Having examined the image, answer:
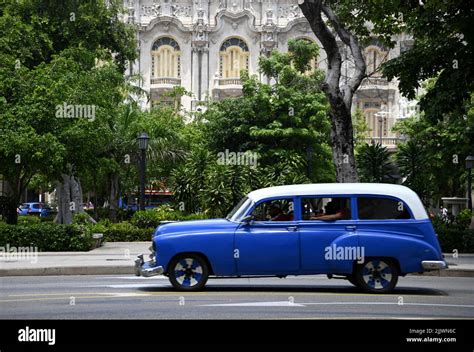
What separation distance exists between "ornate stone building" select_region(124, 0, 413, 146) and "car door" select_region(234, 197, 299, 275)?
5258 centimetres

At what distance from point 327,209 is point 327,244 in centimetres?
67

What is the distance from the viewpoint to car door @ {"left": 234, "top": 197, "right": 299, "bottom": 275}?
14.0 m

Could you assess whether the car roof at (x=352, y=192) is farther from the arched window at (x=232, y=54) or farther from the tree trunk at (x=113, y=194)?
the arched window at (x=232, y=54)

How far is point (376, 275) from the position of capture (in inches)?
556

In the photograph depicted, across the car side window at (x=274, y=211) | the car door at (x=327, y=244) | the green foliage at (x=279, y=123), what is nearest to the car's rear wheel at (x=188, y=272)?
the car side window at (x=274, y=211)

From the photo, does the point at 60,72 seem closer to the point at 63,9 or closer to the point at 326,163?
the point at 63,9

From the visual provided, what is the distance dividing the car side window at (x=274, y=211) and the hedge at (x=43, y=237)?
12.7m

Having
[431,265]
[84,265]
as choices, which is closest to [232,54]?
[84,265]

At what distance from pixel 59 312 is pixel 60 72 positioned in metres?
19.7

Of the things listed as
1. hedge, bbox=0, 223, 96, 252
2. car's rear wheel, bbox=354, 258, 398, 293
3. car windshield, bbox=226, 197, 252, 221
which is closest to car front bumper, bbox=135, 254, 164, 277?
car windshield, bbox=226, 197, 252, 221

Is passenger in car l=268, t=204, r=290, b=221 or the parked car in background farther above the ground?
the parked car in background

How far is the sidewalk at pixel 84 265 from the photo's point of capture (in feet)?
62.3

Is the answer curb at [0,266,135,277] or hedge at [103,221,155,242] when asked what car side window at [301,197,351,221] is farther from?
hedge at [103,221,155,242]

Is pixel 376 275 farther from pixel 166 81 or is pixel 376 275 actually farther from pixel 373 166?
pixel 166 81
